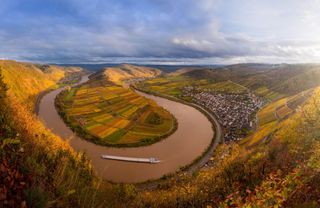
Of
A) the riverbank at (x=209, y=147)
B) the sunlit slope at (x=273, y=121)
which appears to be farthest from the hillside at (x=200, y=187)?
the riverbank at (x=209, y=147)

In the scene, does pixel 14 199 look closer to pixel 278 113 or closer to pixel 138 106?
pixel 278 113

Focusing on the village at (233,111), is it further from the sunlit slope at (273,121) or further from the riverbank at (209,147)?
the sunlit slope at (273,121)

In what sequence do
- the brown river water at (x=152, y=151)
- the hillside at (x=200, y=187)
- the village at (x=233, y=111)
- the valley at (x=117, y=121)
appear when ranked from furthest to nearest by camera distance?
the village at (x=233, y=111), the valley at (x=117, y=121), the brown river water at (x=152, y=151), the hillside at (x=200, y=187)

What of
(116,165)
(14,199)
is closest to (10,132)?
(14,199)

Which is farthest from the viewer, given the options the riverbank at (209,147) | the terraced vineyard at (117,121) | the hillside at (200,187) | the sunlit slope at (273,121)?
the terraced vineyard at (117,121)

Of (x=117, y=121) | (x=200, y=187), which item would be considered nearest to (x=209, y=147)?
(x=117, y=121)
